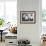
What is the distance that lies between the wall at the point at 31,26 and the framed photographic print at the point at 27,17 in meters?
0.12

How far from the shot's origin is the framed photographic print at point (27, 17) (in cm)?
531

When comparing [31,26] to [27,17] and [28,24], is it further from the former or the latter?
[27,17]

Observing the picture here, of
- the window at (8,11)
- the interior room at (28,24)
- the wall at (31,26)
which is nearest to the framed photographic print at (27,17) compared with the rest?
the interior room at (28,24)

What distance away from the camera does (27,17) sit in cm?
534

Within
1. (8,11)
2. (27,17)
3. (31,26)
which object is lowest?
(31,26)

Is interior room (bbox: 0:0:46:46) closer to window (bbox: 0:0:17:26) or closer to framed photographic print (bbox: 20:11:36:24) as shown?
framed photographic print (bbox: 20:11:36:24)

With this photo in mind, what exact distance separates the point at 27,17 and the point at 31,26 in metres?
0.39

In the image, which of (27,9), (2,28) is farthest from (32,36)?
(2,28)

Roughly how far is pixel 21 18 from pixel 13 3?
6.44ft

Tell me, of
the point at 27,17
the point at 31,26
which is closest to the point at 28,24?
the point at 31,26

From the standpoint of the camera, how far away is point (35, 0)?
17.2ft

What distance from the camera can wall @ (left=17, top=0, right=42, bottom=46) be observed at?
5.28 metres

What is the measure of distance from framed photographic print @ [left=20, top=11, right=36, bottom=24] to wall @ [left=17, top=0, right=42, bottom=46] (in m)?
0.12

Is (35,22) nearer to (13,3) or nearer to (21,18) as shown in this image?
(21,18)
